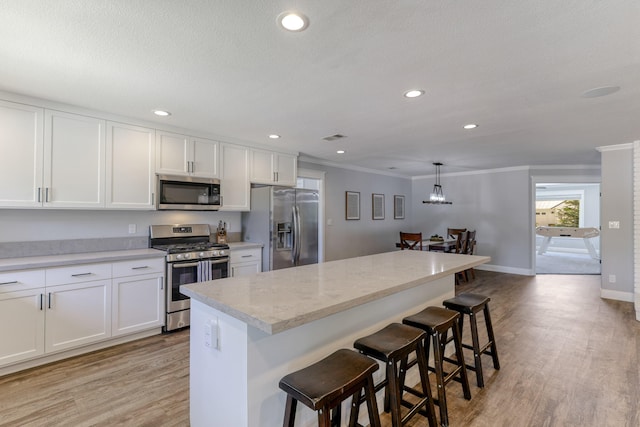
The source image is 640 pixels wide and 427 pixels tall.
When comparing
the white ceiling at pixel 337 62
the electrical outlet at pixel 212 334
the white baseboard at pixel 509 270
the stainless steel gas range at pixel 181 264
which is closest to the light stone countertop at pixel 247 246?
the stainless steel gas range at pixel 181 264

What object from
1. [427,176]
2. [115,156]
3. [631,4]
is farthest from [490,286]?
[115,156]

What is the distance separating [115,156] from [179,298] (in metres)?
1.65

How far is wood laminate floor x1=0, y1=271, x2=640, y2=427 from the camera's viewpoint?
79.7 inches

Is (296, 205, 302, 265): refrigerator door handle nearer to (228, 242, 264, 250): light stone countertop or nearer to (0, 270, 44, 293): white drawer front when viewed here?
(228, 242, 264, 250): light stone countertop

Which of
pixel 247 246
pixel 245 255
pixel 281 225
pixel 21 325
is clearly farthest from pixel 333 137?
pixel 21 325

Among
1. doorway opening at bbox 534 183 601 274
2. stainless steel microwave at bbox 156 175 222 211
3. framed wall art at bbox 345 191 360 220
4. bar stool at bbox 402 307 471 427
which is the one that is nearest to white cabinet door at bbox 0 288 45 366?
stainless steel microwave at bbox 156 175 222 211

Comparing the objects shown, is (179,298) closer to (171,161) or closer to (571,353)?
(171,161)

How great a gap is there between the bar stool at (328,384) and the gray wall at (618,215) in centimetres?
515

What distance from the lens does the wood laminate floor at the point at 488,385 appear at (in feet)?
6.64

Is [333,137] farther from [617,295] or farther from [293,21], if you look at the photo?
[617,295]

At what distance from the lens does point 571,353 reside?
2.92 meters

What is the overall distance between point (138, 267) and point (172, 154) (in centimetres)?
132

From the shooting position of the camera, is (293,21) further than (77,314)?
No

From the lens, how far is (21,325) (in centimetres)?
255
